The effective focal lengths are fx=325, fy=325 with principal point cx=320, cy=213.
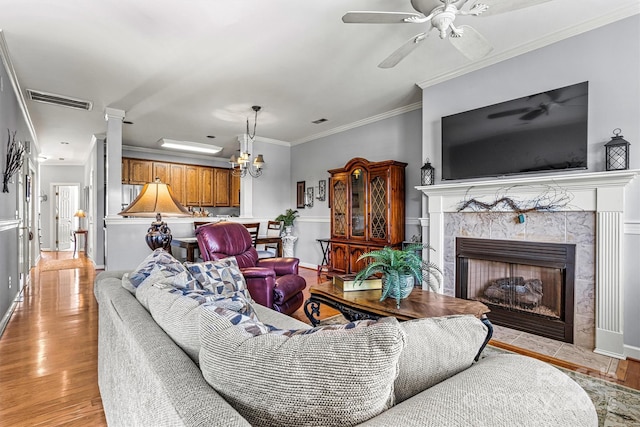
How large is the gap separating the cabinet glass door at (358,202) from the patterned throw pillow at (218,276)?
9.40 feet

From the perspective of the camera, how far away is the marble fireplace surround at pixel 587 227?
244 cm

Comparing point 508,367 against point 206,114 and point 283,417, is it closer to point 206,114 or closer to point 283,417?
point 283,417

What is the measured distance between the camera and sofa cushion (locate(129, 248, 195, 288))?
1511 millimetres

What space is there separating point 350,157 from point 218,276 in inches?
158

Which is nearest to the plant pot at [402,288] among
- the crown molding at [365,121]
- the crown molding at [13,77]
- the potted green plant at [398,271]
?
the potted green plant at [398,271]

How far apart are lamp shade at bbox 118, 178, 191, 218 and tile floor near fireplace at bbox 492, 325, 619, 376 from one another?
289 cm

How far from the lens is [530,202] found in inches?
113

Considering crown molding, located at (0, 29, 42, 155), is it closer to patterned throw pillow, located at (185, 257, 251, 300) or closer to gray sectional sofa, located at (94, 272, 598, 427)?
patterned throw pillow, located at (185, 257, 251, 300)

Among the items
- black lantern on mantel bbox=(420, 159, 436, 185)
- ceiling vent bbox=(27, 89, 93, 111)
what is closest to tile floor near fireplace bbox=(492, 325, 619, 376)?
black lantern on mantel bbox=(420, 159, 436, 185)

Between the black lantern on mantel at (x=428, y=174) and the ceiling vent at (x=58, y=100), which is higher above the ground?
the ceiling vent at (x=58, y=100)

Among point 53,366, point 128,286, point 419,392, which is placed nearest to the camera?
point 419,392

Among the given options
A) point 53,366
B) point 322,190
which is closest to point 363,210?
point 322,190

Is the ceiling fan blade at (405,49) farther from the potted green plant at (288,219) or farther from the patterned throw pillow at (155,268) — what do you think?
the potted green plant at (288,219)

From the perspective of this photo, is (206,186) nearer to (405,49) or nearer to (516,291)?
(405,49)
